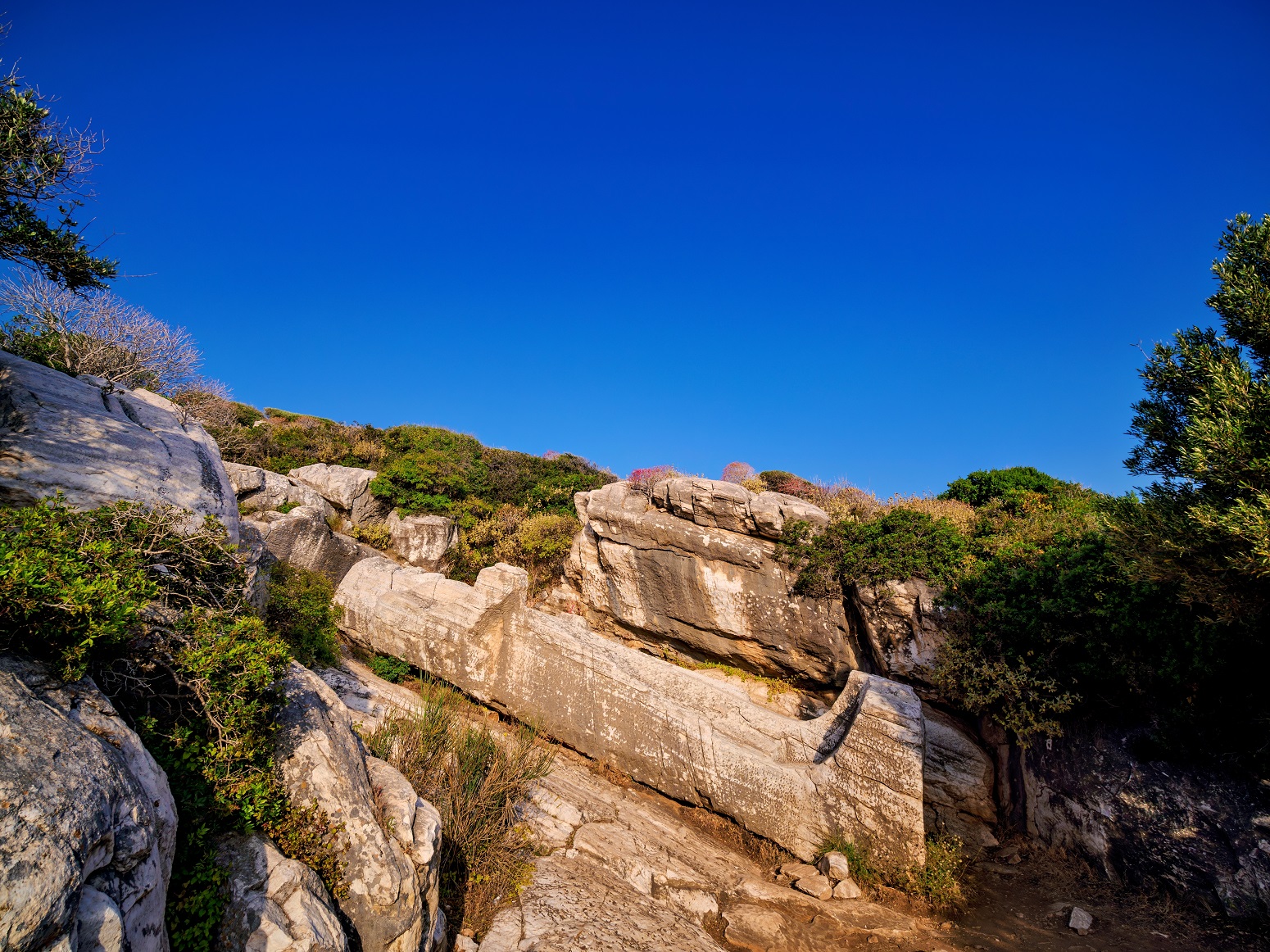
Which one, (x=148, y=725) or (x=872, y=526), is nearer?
(x=148, y=725)

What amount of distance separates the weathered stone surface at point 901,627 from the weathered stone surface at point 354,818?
9.30 metres

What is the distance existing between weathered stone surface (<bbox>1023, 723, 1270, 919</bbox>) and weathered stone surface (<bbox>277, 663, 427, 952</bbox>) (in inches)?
331

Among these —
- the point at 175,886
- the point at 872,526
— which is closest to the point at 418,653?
the point at 175,886

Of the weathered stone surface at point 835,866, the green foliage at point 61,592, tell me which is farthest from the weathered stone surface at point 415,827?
the weathered stone surface at point 835,866

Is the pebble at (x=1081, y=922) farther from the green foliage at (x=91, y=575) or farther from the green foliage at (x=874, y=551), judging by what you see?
the green foliage at (x=91, y=575)

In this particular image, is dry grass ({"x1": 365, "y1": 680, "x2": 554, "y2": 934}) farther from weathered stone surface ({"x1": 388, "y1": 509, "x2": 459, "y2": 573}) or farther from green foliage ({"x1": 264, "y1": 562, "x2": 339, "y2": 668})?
weathered stone surface ({"x1": 388, "y1": 509, "x2": 459, "y2": 573})

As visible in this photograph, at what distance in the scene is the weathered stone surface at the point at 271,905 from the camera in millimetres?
3295

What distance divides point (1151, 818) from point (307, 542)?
14823 mm

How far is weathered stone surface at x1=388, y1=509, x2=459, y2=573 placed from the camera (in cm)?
1672

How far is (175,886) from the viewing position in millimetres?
3229

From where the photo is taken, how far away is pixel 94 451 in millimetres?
6242

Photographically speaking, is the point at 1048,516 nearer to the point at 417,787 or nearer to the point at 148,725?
the point at 417,787

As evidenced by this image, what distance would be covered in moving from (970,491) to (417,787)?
52.7 ft

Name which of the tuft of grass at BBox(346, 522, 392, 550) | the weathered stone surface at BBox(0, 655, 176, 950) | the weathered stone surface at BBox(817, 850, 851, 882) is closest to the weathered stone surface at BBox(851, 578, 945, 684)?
the weathered stone surface at BBox(817, 850, 851, 882)
